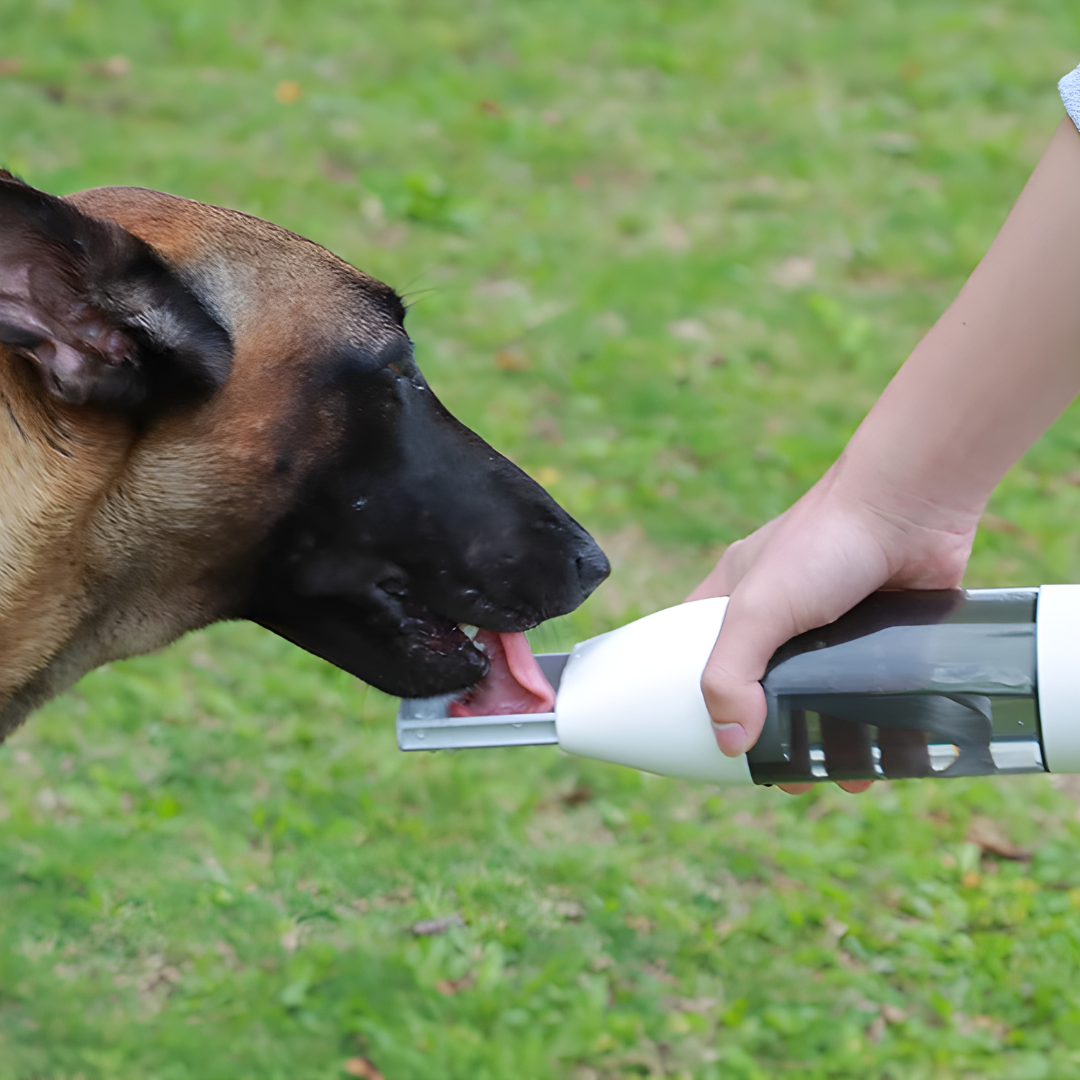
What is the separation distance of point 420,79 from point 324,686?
419cm

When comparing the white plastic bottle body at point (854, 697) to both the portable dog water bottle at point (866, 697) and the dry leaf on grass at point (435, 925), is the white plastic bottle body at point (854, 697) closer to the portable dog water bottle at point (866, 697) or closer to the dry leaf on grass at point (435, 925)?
the portable dog water bottle at point (866, 697)

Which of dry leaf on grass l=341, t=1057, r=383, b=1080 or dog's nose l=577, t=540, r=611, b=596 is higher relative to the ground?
dog's nose l=577, t=540, r=611, b=596

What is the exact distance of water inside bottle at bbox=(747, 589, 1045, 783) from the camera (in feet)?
6.49

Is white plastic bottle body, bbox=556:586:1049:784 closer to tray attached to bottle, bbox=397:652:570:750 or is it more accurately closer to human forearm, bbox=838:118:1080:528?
tray attached to bottle, bbox=397:652:570:750

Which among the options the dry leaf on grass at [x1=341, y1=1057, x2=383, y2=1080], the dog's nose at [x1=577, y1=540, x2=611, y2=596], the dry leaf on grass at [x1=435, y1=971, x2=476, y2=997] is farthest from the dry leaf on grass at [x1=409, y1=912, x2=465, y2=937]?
the dog's nose at [x1=577, y1=540, x2=611, y2=596]

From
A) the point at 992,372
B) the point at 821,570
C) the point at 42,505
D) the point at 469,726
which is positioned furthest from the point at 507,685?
the point at 992,372

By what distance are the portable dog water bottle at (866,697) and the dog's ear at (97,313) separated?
769mm

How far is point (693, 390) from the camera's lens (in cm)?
532

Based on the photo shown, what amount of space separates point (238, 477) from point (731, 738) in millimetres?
929

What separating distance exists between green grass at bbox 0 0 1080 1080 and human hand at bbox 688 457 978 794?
0.70 m

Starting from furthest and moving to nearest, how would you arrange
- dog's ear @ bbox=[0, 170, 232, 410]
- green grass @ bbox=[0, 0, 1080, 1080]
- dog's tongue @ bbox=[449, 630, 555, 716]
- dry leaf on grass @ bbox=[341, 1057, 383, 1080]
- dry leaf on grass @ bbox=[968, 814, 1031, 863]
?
dry leaf on grass @ bbox=[968, 814, 1031, 863], green grass @ bbox=[0, 0, 1080, 1080], dry leaf on grass @ bbox=[341, 1057, 383, 1080], dog's tongue @ bbox=[449, 630, 555, 716], dog's ear @ bbox=[0, 170, 232, 410]

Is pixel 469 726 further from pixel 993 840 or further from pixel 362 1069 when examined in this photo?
pixel 993 840

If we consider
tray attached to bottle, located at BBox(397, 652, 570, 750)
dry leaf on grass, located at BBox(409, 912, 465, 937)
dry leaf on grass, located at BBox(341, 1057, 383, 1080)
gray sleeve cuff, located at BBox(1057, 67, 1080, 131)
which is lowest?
dry leaf on grass, located at BBox(341, 1057, 383, 1080)

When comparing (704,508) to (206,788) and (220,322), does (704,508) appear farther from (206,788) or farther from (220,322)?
(220,322)
